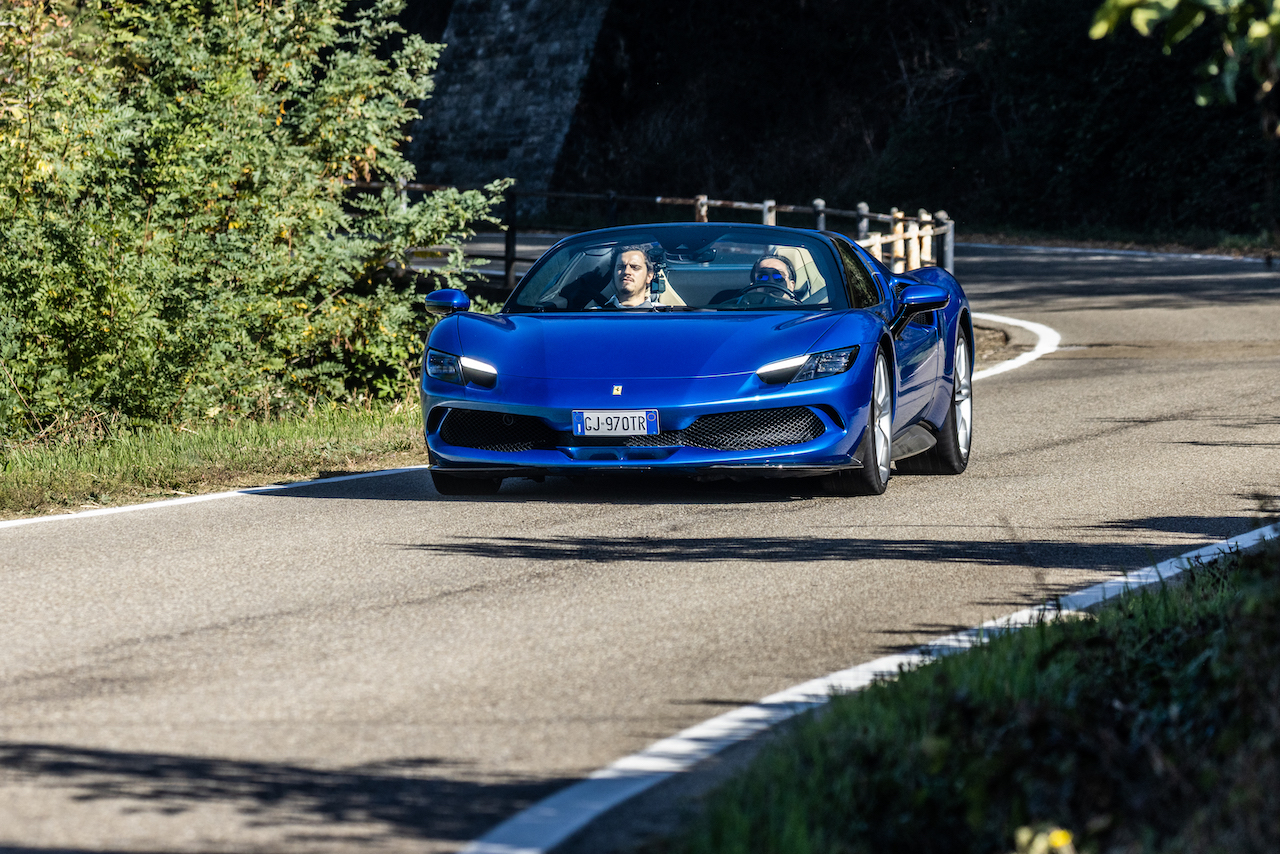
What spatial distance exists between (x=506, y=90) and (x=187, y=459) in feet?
115

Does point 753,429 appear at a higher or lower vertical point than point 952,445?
higher

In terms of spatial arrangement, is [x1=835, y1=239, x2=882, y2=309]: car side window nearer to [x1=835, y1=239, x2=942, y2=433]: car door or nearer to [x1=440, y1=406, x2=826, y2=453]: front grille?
[x1=835, y1=239, x2=942, y2=433]: car door

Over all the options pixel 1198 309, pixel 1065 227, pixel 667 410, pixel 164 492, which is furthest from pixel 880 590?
pixel 1065 227

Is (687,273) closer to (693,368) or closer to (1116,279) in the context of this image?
(693,368)

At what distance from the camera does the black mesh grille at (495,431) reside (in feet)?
29.1

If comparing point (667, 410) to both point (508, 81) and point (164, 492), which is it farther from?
point (508, 81)

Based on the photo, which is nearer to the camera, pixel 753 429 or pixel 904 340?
pixel 753 429

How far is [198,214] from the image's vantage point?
→ 15141 millimetres

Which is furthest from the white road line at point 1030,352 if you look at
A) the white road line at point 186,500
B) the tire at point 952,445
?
the white road line at point 186,500

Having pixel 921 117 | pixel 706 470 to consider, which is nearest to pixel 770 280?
pixel 706 470

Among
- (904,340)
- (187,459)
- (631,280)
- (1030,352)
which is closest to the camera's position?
(631,280)

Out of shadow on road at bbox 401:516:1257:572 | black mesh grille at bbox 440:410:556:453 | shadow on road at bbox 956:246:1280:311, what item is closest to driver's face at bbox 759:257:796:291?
black mesh grille at bbox 440:410:556:453

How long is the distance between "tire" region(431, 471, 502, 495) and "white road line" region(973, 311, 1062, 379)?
733cm

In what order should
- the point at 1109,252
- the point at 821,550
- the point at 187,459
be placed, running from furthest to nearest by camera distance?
the point at 1109,252
the point at 187,459
the point at 821,550
